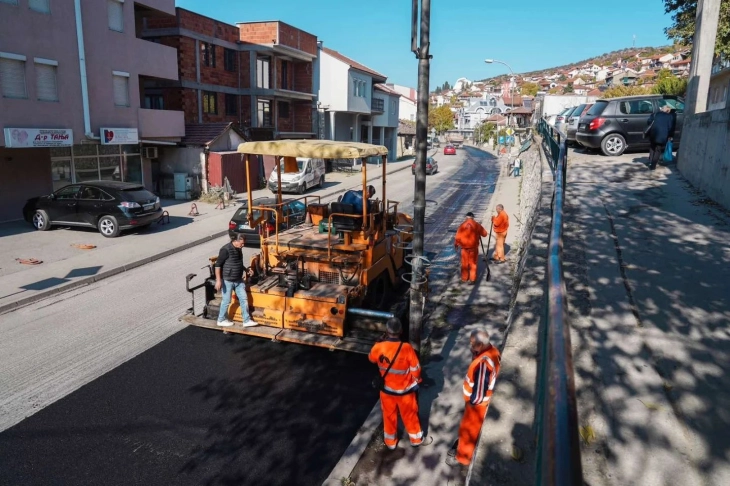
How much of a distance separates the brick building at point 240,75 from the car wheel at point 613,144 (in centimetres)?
2105

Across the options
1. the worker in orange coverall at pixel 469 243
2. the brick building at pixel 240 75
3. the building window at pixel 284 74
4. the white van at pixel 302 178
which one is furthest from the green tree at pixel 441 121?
the worker in orange coverall at pixel 469 243

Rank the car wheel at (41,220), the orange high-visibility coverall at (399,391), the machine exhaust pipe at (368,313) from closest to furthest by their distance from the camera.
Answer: the orange high-visibility coverall at (399,391), the machine exhaust pipe at (368,313), the car wheel at (41,220)

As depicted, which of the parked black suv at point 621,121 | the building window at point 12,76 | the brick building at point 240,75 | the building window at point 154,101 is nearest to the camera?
the parked black suv at point 621,121

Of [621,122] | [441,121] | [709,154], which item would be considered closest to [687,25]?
[621,122]

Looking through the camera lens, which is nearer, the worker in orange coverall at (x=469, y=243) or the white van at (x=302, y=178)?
the worker in orange coverall at (x=469, y=243)

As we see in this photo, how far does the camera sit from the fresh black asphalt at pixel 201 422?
5477 mm

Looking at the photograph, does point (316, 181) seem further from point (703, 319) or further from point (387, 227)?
point (703, 319)

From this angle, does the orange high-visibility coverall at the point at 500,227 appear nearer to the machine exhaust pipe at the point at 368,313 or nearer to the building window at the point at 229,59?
the machine exhaust pipe at the point at 368,313

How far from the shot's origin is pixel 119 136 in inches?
828

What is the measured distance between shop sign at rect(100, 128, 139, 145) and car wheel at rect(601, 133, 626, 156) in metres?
17.8

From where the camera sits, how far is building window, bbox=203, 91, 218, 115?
3031cm

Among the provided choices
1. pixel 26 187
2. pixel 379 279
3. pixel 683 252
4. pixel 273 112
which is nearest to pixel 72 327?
pixel 379 279

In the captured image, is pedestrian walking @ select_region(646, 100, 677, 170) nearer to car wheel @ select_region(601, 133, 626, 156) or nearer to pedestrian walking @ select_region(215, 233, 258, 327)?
car wheel @ select_region(601, 133, 626, 156)

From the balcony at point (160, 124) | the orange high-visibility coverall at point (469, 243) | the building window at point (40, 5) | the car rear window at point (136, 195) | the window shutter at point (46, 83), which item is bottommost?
the orange high-visibility coverall at point (469, 243)
